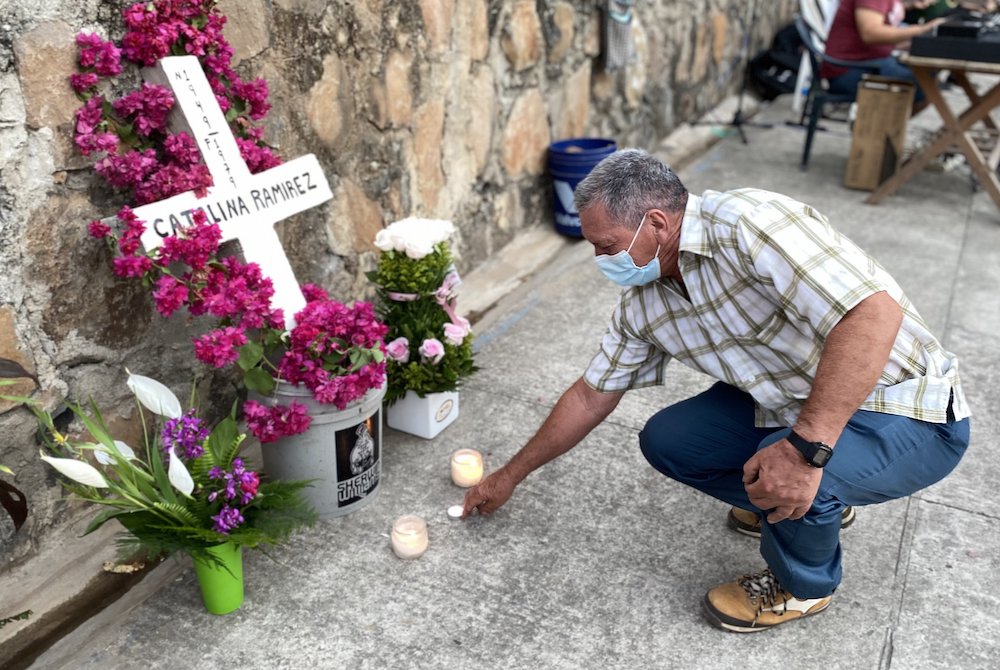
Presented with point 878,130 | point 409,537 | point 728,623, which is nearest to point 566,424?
point 409,537

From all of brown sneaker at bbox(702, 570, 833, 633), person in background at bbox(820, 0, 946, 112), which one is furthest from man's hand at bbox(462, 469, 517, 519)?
person in background at bbox(820, 0, 946, 112)

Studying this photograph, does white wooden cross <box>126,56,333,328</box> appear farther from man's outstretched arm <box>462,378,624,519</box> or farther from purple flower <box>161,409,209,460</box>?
man's outstretched arm <box>462,378,624,519</box>

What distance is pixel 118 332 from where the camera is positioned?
7.50 feet

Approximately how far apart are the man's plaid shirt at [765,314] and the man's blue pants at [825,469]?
58 mm

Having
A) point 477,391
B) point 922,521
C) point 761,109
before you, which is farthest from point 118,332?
point 761,109

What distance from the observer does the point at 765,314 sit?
199cm

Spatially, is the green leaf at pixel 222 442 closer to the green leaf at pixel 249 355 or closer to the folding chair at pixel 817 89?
the green leaf at pixel 249 355

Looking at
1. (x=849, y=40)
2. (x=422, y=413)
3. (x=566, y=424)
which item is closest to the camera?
(x=566, y=424)

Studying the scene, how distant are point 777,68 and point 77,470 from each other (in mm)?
7285

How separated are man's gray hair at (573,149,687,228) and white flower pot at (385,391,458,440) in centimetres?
110

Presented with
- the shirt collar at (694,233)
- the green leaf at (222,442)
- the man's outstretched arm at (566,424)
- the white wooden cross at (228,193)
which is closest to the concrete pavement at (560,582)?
the man's outstretched arm at (566,424)

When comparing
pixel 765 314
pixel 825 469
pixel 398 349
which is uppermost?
pixel 765 314

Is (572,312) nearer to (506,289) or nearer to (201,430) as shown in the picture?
(506,289)

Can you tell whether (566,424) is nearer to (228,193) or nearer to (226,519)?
(226,519)
